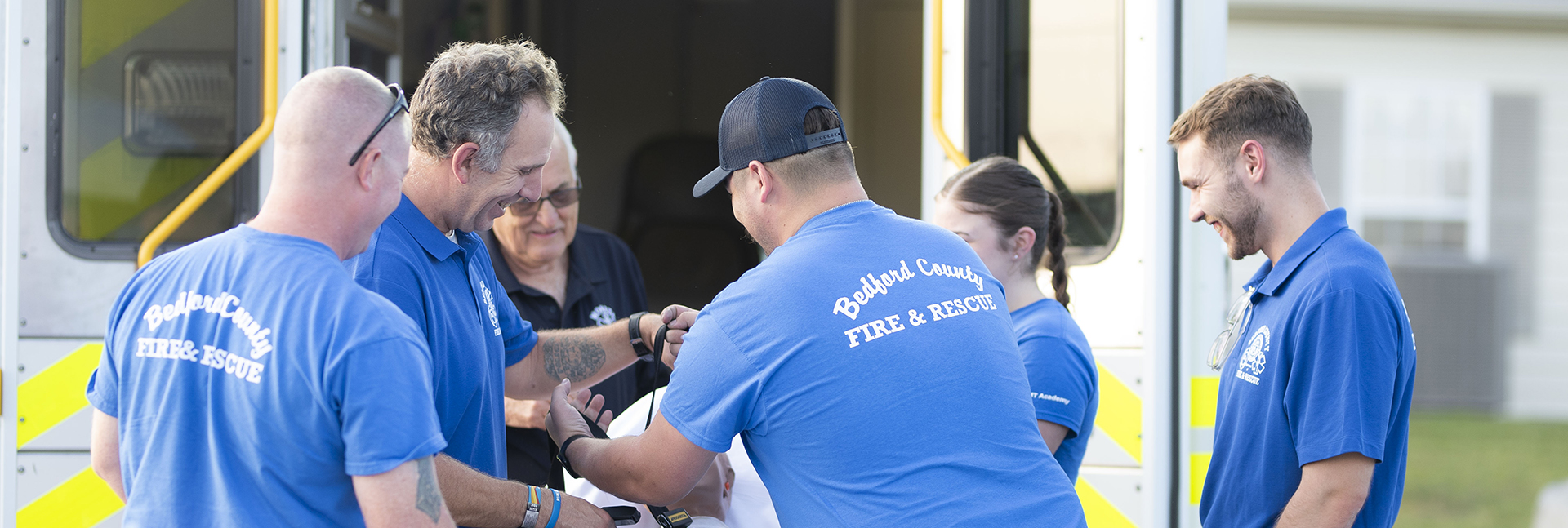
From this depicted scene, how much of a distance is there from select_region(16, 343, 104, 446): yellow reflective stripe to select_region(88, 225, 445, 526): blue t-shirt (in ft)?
4.60

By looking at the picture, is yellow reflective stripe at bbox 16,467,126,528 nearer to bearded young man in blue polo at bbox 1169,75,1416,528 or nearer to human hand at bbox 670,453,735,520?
human hand at bbox 670,453,735,520

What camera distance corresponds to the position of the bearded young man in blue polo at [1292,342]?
1650 mm

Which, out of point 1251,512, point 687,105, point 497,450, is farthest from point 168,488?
point 687,105

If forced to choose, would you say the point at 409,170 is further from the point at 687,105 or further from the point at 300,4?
the point at 687,105

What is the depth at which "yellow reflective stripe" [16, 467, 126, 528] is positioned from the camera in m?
2.50

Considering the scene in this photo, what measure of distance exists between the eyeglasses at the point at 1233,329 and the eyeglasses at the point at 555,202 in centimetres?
156

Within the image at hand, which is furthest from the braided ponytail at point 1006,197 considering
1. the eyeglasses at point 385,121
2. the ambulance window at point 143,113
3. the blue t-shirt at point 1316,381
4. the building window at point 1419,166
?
the building window at point 1419,166

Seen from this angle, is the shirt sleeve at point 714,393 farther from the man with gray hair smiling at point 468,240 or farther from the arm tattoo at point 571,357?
the arm tattoo at point 571,357

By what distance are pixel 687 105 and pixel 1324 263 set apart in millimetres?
3746

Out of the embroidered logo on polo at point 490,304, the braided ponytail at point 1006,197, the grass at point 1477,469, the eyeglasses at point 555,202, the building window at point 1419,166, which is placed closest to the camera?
the embroidered logo on polo at point 490,304

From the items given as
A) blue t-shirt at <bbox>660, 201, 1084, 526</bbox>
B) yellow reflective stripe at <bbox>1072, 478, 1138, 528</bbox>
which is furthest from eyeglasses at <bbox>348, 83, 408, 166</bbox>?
yellow reflective stripe at <bbox>1072, 478, 1138, 528</bbox>

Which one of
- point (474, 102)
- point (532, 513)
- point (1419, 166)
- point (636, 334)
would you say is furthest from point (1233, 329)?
point (1419, 166)

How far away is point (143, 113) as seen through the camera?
8.64 ft

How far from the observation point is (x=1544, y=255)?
10.6 m
